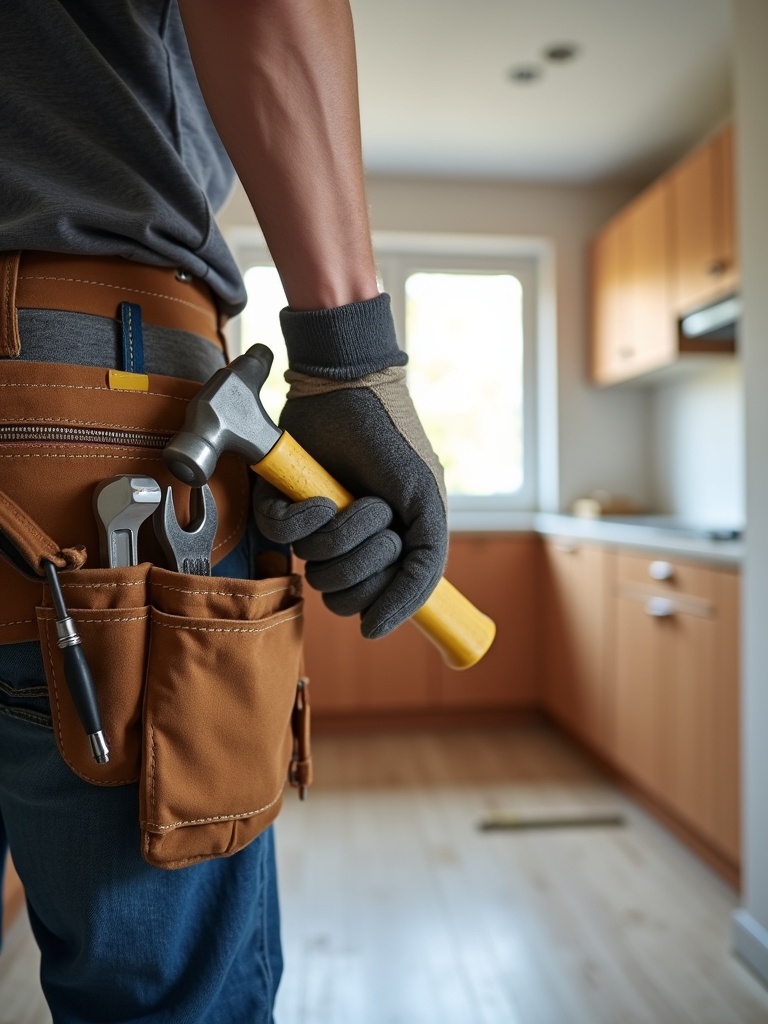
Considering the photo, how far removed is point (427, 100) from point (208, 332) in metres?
2.85

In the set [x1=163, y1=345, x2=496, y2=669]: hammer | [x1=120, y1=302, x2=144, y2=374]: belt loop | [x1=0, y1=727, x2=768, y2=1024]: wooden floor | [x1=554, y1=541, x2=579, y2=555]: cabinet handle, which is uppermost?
[x1=120, y1=302, x2=144, y2=374]: belt loop

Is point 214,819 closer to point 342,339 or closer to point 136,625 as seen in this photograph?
point 136,625

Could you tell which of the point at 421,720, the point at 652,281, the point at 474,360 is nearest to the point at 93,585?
the point at 652,281

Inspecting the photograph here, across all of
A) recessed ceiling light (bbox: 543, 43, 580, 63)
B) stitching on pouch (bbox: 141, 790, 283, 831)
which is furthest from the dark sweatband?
recessed ceiling light (bbox: 543, 43, 580, 63)

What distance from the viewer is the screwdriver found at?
52 cm

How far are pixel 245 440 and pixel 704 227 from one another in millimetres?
2613

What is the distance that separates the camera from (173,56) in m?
0.70

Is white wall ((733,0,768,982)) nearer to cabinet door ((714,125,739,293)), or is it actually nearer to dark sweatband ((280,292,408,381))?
cabinet door ((714,125,739,293))

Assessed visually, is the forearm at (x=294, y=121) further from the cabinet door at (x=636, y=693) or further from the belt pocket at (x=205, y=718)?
the cabinet door at (x=636, y=693)

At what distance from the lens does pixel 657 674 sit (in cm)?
246

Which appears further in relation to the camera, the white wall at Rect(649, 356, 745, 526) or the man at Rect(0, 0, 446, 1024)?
the white wall at Rect(649, 356, 745, 526)

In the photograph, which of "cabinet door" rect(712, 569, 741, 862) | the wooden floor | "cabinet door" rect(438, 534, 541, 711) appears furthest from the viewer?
"cabinet door" rect(438, 534, 541, 711)

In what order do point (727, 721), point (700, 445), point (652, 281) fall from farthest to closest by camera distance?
point (700, 445) < point (652, 281) < point (727, 721)

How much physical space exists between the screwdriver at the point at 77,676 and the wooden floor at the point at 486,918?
1283 mm
